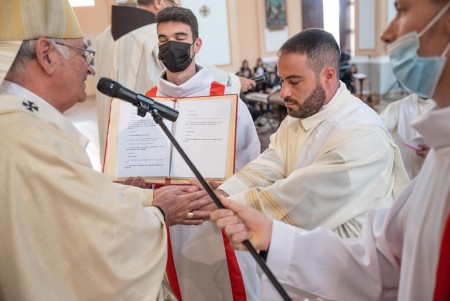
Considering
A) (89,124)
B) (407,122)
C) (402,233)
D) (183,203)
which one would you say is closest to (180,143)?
(183,203)

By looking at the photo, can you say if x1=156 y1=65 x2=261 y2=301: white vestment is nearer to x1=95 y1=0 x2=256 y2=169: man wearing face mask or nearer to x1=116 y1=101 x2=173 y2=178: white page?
x1=116 y1=101 x2=173 y2=178: white page

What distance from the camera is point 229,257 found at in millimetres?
2553

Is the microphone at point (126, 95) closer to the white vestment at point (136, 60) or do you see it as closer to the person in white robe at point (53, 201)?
the person in white robe at point (53, 201)

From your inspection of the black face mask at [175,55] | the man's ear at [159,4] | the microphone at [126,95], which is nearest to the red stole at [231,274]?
the black face mask at [175,55]

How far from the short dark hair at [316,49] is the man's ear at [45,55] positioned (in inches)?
43.6

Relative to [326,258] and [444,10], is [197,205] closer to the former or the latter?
[326,258]

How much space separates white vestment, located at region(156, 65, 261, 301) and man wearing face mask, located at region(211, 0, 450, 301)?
3.74 feet

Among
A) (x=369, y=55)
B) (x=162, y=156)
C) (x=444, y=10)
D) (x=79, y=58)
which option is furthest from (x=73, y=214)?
(x=369, y=55)

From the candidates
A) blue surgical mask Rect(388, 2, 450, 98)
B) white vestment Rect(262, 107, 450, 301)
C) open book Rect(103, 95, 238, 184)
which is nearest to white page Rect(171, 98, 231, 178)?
open book Rect(103, 95, 238, 184)

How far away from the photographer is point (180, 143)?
7.72 ft

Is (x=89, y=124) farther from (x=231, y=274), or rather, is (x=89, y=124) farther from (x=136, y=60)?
(x=231, y=274)

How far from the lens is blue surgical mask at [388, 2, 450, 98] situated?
1076mm

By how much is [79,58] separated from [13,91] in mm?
307

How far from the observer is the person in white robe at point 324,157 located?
195cm
